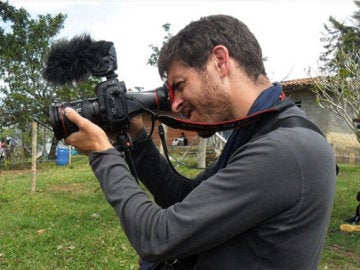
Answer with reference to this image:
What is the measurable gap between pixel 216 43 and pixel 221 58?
0.17ft

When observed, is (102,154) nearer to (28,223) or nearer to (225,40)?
(225,40)

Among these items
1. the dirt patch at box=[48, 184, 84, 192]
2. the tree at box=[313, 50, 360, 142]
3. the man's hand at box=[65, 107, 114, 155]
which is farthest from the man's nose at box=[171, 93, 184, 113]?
the tree at box=[313, 50, 360, 142]

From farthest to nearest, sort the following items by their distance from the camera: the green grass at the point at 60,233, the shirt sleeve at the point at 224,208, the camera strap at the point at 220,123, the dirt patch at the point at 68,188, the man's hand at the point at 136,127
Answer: the dirt patch at the point at 68,188
the green grass at the point at 60,233
the man's hand at the point at 136,127
the camera strap at the point at 220,123
the shirt sleeve at the point at 224,208

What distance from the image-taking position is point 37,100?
18375 mm

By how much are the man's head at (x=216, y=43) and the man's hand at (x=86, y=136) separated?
356 millimetres

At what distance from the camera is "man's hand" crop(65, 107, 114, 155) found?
1.47m

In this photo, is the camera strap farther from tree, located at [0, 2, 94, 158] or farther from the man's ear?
tree, located at [0, 2, 94, 158]

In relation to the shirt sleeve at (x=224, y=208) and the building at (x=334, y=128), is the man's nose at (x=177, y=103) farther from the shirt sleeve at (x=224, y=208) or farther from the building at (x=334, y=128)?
the building at (x=334, y=128)

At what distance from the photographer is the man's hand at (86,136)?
1468 millimetres

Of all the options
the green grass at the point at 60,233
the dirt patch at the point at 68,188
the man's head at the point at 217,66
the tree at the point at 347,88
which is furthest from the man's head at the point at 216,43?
the tree at the point at 347,88

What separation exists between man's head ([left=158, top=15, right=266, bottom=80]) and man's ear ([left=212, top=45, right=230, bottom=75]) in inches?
0.6

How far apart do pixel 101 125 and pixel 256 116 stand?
0.60 metres

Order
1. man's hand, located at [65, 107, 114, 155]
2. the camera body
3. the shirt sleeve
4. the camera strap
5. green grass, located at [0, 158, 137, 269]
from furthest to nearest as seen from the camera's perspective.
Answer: green grass, located at [0, 158, 137, 269] → the camera body → man's hand, located at [65, 107, 114, 155] → the camera strap → the shirt sleeve

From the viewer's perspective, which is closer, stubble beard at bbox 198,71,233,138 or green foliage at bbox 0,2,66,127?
stubble beard at bbox 198,71,233,138
